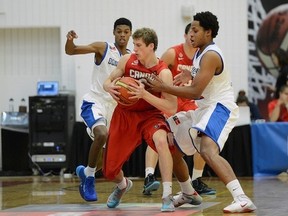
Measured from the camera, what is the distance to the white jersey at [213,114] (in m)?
6.65

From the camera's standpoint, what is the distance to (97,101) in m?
8.48

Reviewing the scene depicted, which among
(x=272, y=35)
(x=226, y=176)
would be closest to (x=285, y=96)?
(x=272, y=35)

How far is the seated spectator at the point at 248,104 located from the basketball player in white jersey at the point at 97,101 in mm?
5353

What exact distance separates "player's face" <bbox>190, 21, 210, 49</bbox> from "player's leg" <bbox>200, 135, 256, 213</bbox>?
2.68 ft

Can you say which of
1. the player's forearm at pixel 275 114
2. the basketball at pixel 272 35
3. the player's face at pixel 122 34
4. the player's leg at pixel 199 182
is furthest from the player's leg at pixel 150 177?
the basketball at pixel 272 35

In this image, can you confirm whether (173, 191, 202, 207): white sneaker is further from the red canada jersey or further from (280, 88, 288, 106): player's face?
(280, 88, 288, 106): player's face

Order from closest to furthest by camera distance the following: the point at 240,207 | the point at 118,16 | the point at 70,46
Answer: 1. the point at 240,207
2. the point at 70,46
3. the point at 118,16

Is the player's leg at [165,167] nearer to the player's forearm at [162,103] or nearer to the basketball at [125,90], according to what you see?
the player's forearm at [162,103]

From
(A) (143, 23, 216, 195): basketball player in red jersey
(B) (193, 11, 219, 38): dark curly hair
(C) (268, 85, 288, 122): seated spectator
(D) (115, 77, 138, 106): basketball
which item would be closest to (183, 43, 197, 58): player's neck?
(A) (143, 23, 216, 195): basketball player in red jersey

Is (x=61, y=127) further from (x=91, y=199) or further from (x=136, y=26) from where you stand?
(x=91, y=199)

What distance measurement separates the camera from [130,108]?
691 cm

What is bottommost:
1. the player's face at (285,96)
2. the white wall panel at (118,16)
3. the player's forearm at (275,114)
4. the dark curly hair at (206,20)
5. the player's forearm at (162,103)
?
the player's forearm at (275,114)

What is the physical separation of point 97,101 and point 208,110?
6.64ft

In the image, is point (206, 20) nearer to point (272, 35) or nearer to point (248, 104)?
point (248, 104)
